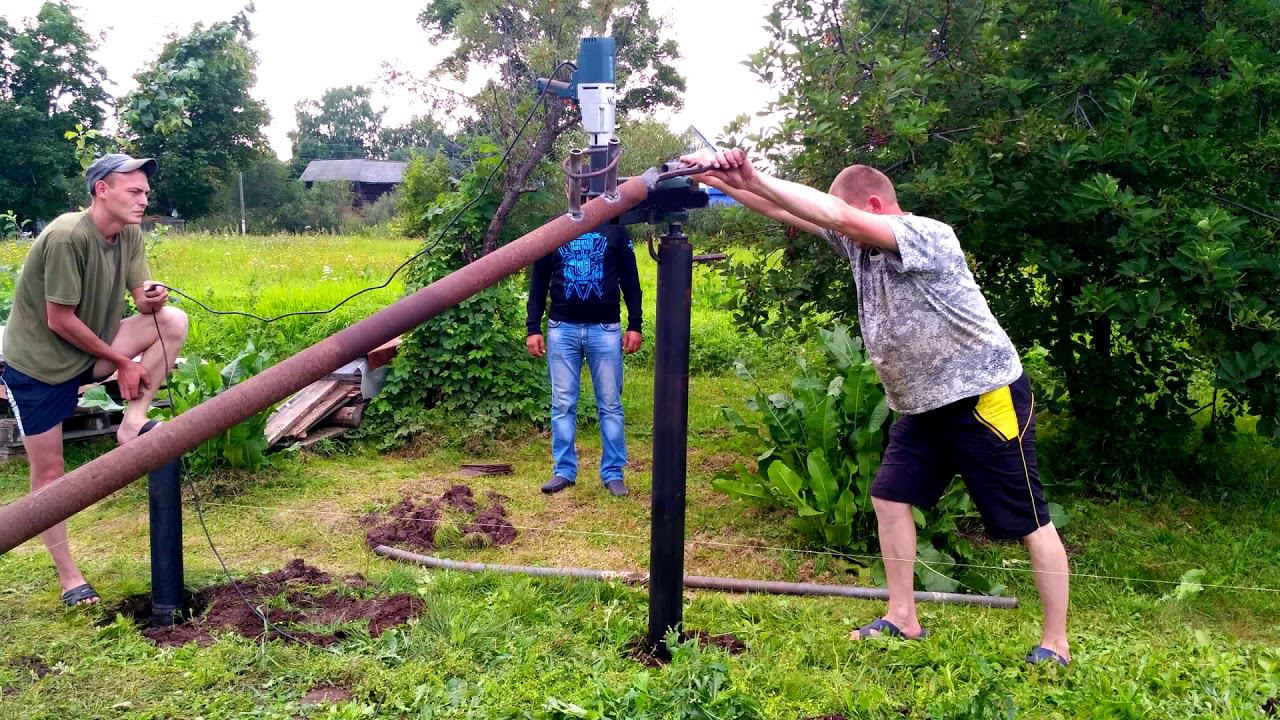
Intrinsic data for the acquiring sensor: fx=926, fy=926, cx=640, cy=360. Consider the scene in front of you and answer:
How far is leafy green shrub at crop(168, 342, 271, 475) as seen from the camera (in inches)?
233

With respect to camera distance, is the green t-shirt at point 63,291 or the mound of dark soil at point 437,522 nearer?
the green t-shirt at point 63,291

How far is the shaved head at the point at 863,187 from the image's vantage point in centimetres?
358

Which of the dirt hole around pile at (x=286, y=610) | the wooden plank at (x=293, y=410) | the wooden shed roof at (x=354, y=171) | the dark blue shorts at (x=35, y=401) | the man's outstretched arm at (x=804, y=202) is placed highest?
the wooden shed roof at (x=354, y=171)

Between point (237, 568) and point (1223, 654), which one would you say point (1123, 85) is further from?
point (237, 568)

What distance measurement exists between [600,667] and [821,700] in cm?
78

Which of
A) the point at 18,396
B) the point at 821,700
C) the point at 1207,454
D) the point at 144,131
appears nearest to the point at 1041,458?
the point at 1207,454

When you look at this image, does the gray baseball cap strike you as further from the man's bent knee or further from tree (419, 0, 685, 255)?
tree (419, 0, 685, 255)

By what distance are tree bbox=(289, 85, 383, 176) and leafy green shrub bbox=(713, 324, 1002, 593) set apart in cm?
8030

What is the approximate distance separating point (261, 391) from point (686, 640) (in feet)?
6.05

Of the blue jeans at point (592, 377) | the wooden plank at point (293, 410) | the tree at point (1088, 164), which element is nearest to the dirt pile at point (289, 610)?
the blue jeans at point (592, 377)

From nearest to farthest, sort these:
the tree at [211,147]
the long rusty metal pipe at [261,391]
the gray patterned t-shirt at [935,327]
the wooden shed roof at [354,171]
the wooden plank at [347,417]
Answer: the long rusty metal pipe at [261,391], the gray patterned t-shirt at [935,327], the wooden plank at [347,417], the tree at [211,147], the wooden shed roof at [354,171]

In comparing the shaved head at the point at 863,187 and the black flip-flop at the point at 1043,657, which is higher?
the shaved head at the point at 863,187

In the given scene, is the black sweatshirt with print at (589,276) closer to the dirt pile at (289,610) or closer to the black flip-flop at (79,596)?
the dirt pile at (289,610)

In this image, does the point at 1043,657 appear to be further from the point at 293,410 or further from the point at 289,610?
the point at 293,410
